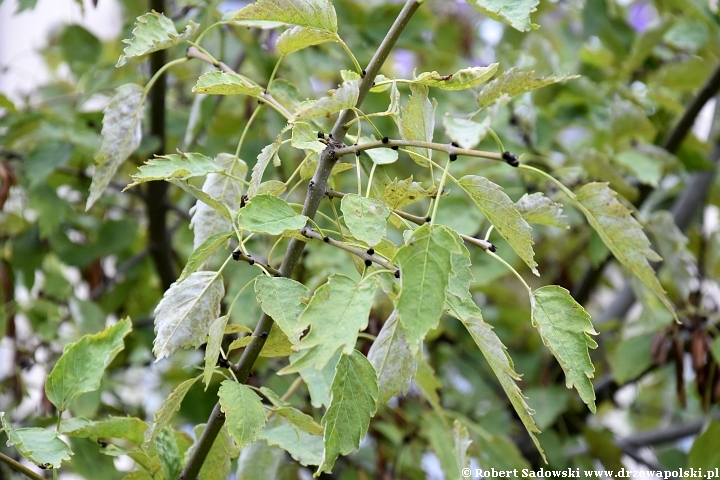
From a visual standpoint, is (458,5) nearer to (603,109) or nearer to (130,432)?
(603,109)

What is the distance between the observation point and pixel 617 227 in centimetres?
58

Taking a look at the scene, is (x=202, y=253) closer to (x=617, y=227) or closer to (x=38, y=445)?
(x=38, y=445)

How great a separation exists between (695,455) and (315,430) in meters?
0.54

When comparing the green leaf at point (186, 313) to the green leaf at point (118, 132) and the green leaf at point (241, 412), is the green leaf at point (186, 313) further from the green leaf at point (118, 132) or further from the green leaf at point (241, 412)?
the green leaf at point (118, 132)

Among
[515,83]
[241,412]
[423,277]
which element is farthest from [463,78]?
[241,412]

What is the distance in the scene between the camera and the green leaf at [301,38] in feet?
1.60

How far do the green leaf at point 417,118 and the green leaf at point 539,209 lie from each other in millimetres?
83

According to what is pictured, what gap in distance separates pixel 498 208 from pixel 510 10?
123 mm

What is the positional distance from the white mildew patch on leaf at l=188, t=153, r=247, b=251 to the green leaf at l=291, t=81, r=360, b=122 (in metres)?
0.12

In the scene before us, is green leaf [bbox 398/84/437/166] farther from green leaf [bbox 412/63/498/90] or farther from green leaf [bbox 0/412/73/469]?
green leaf [bbox 0/412/73/469]

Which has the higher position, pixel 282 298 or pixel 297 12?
pixel 297 12

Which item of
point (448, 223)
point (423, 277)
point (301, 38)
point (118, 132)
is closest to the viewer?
point (423, 277)

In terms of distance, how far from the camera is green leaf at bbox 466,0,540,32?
44 centimetres

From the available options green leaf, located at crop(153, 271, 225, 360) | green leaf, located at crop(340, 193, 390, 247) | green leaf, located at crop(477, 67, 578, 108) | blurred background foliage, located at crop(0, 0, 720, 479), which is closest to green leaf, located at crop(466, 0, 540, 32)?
green leaf, located at crop(477, 67, 578, 108)
